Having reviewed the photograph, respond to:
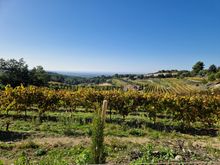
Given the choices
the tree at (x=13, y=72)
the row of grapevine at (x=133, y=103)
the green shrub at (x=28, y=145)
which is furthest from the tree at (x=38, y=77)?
the green shrub at (x=28, y=145)

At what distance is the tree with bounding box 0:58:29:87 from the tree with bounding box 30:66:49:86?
159 centimetres

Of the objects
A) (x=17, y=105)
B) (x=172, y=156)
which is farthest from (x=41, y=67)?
(x=172, y=156)

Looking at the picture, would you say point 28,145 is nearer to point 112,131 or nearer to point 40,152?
point 40,152

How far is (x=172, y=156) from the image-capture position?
832 centimetres

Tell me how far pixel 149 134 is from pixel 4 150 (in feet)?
25.7

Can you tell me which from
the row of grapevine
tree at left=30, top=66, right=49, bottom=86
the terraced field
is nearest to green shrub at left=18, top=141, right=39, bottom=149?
the row of grapevine

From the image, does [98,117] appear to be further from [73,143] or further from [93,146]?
[73,143]

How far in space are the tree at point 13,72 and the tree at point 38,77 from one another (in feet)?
5.21

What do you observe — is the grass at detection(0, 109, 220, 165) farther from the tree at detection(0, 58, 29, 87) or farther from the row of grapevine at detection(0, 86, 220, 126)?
the tree at detection(0, 58, 29, 87)

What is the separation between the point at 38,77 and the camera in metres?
70.1

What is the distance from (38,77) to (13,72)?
6.72m

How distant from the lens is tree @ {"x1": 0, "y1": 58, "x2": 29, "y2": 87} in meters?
62.0

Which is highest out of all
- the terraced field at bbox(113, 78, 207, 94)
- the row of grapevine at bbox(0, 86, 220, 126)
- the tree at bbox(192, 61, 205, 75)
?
the tree at bbox(192, 61, 205, 75)

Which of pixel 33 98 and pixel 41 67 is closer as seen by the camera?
pixel 33 98
